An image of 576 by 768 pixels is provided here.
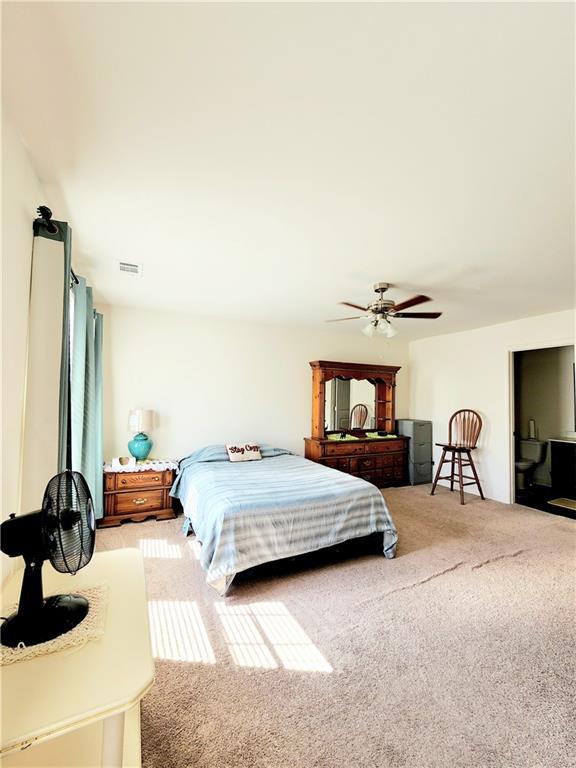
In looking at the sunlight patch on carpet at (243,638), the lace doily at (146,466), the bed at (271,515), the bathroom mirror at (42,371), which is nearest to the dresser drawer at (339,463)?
the bed at (271,515)

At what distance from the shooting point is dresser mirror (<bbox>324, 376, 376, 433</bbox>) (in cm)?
520

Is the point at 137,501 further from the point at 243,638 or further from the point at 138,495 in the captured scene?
the point at 243,638

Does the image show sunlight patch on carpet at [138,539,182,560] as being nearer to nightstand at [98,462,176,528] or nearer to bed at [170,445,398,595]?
bed at [170,445,398,595]

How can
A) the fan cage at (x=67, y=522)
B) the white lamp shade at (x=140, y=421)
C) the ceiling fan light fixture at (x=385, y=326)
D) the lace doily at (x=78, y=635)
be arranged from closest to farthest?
1. the lace doily at (x=78, y=635)
2. the fan cage at (x=67, y=522)
3. the ceiling fan light fixture at (x=385, y=326)
4. the white lamp shade at (x=140, y=421)

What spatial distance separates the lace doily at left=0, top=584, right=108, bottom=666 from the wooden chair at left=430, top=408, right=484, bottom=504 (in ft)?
14.8

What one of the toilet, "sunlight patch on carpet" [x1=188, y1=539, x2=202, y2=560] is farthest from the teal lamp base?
the toilet

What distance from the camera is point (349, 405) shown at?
537 cm

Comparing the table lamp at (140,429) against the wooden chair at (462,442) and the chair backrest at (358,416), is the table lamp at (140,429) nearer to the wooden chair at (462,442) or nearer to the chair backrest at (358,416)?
the chair backrest at (358,416)

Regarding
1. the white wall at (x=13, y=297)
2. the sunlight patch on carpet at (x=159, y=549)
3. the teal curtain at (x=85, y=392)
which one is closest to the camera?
the white wall at (x=13, y=297)

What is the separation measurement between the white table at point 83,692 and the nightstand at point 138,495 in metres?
2.54

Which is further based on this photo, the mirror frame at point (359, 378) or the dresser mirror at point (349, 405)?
the dresser mirror at point (349, 405)

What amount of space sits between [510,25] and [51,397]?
2.13 metres

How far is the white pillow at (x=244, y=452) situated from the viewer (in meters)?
4.06

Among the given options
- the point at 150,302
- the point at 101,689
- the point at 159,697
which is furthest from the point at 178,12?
the point at 150,302
